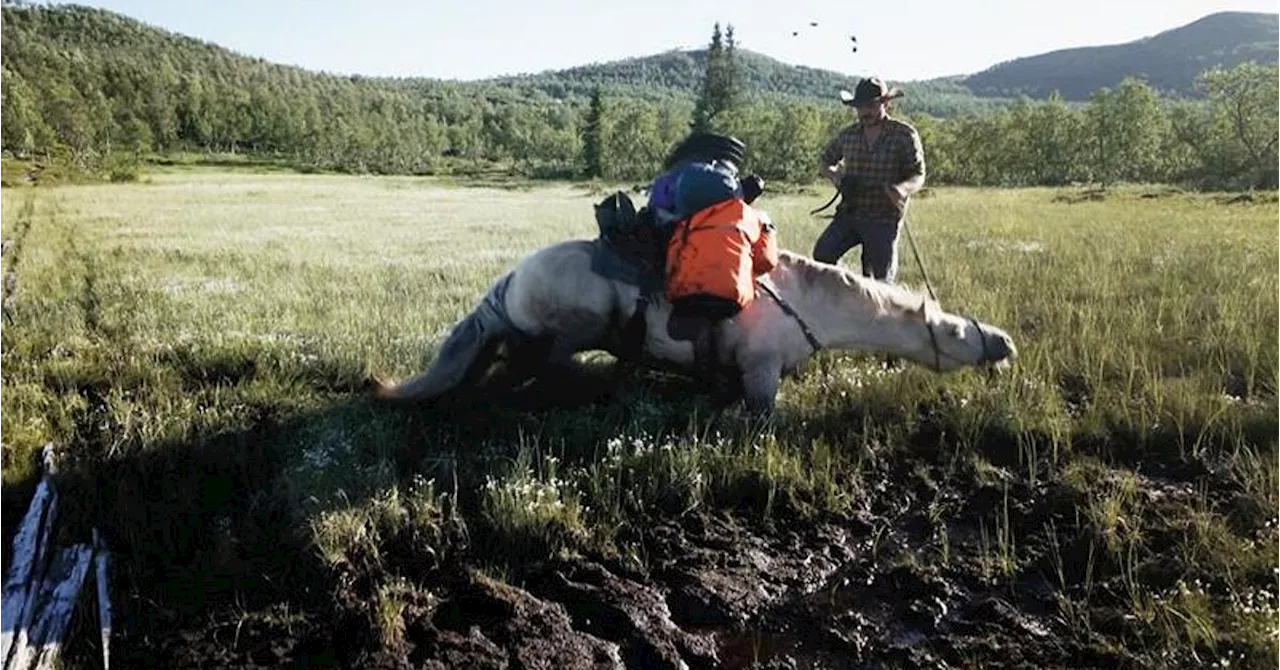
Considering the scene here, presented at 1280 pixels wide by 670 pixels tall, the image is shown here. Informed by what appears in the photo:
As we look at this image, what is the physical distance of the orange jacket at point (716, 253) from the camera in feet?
17.4

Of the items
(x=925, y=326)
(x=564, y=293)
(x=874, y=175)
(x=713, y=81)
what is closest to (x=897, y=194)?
(x=874, y=175)

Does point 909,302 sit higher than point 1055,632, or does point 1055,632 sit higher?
point 909,302

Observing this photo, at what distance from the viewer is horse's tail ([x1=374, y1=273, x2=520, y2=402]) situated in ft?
19.4

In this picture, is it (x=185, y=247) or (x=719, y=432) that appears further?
(x=185, y=247)

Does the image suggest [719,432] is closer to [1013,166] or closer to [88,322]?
[88,322]

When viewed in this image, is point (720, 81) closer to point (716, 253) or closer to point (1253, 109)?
point (1253, 109)

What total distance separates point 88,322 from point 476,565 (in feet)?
20.5

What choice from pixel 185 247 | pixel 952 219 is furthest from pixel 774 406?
pixel 952 219

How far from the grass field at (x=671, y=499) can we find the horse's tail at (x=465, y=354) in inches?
9.7

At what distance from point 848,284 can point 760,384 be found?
101 centimetres

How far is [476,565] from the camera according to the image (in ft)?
13.6

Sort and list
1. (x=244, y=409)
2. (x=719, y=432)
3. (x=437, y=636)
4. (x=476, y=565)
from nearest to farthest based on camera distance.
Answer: (x=437, y=636)
(x=476, y=565)
(x=719, y=432)
(x=244, y=409)

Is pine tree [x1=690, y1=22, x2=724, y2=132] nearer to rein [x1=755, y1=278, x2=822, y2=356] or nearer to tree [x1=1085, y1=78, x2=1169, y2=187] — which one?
tree [x1=1085, y1=78, x2=1169, y2=187]

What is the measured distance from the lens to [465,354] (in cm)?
597
